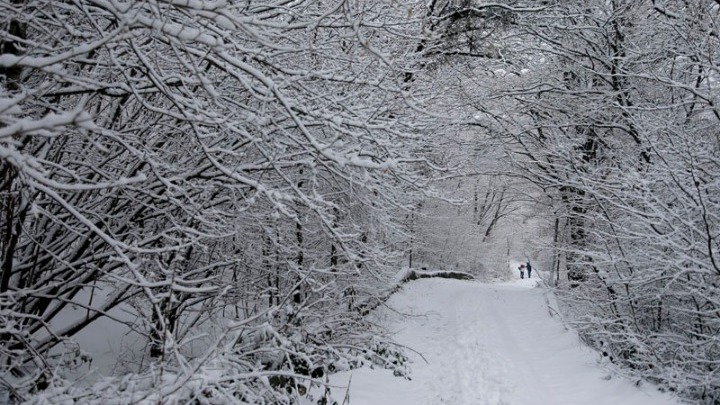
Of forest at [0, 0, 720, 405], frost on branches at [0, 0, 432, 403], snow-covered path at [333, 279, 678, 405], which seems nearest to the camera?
frost on branches at [0, 0, 432, 403]

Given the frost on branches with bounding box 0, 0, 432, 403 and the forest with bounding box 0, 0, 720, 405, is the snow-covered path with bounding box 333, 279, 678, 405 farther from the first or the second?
the frost on branches with bounding box 0, 0, 432, 403

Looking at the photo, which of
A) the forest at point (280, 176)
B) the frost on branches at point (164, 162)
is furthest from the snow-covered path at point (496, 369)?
the frost on branches at point (164, 162)

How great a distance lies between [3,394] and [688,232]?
7.04 m

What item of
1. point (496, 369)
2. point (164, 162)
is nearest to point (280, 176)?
point (164, 162)

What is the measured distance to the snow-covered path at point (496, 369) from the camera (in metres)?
6.57

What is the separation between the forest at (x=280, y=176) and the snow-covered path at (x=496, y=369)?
43cm

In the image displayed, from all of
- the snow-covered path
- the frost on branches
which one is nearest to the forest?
the frost on branches

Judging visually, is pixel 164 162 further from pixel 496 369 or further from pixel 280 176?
pixel 496 369

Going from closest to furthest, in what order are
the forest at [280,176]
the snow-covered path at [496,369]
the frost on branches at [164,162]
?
1. the frost on branches at [164,162]
2. the forest at [280,176]
3. the snow-covered path at [496,369]

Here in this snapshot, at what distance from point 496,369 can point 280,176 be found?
595cm

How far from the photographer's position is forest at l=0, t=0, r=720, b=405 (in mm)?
2963

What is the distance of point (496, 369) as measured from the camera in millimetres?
8281

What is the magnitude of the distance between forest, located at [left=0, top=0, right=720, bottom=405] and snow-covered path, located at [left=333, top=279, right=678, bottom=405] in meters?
0.43

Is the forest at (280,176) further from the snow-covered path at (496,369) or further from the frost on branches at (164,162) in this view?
the snow-covered path at (496,369)
